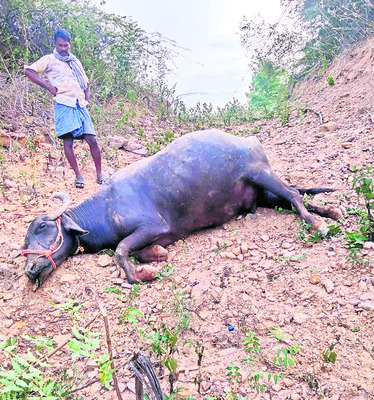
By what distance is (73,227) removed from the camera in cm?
335

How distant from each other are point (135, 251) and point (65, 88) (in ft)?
8.39

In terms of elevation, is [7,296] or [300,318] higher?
[300,318]

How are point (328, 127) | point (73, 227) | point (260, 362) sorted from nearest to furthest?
point (260, 362) → point (73, 227) → point (328, 127)

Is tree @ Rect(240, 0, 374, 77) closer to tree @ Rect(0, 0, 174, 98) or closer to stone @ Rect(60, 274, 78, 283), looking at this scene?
tree @ Rect(0, 0, 174, 98)

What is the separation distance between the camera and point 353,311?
2164 millimetres

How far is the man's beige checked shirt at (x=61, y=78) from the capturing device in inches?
185

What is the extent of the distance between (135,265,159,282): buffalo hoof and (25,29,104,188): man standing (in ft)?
7.19

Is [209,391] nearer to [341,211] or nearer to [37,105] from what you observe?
[341,211]

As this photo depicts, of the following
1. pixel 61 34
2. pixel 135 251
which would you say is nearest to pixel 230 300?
pixel 135 251

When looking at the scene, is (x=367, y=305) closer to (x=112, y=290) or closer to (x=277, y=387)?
(x=277, y=387)

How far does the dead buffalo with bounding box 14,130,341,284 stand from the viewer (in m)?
3.39

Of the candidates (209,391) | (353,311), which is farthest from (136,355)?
(353,311)

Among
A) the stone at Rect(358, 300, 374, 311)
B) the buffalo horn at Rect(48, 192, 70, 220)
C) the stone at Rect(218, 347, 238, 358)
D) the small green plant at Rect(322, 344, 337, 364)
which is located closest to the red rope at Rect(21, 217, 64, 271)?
the buffalo horn at Rect(48, 192, 70, 220)

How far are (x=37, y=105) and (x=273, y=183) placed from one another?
16.0ft
